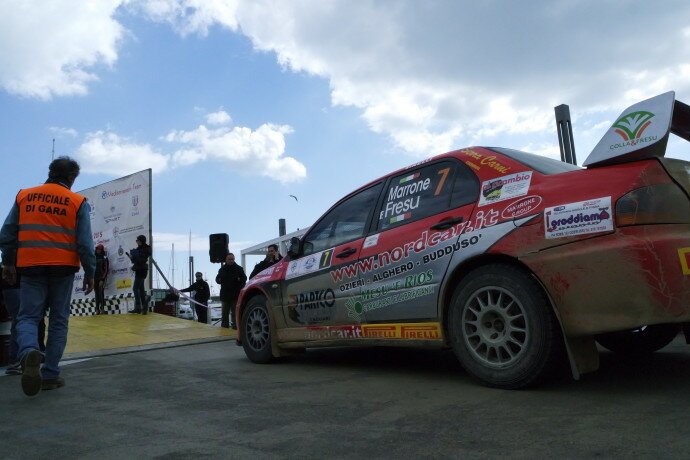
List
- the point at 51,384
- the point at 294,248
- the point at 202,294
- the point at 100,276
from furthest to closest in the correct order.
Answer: the point at 202,294, the point at 100,276, the point at 294,248, the point at 51,384

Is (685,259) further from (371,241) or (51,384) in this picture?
(51,384)

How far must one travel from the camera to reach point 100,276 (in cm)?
1375

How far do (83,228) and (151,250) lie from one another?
9.31m

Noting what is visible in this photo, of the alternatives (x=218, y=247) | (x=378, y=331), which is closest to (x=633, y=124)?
(x=378, y=331)

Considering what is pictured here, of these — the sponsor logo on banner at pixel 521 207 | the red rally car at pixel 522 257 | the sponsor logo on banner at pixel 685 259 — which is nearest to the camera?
the sponsor logo on banner at pixel 685 259

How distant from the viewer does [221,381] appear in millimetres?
4230

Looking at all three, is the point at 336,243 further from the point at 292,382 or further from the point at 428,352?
the point at 428,352

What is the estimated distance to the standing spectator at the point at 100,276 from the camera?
1357 cm

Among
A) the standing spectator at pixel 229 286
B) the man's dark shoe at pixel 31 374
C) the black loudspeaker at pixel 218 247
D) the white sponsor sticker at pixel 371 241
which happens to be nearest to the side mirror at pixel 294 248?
the white sponsor sticker at pixel 371 241

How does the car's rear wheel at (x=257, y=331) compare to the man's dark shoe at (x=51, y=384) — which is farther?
the car's rear wheel at (x=257, y=331)

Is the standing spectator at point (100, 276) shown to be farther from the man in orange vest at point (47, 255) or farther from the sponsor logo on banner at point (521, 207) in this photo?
the sponsor logo on banner at point (521, 207)

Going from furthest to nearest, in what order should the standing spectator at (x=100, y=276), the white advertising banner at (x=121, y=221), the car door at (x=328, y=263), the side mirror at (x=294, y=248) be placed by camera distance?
1. the white advertising banner at (x=121, y=221)
2. the standing spectator at (x=100, y=276)
3. the side mirror at (x=294, y=248)
4. the car door at (x=328, y=263)

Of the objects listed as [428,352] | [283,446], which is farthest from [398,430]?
[428,352]

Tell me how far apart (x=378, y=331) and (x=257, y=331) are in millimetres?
1746
